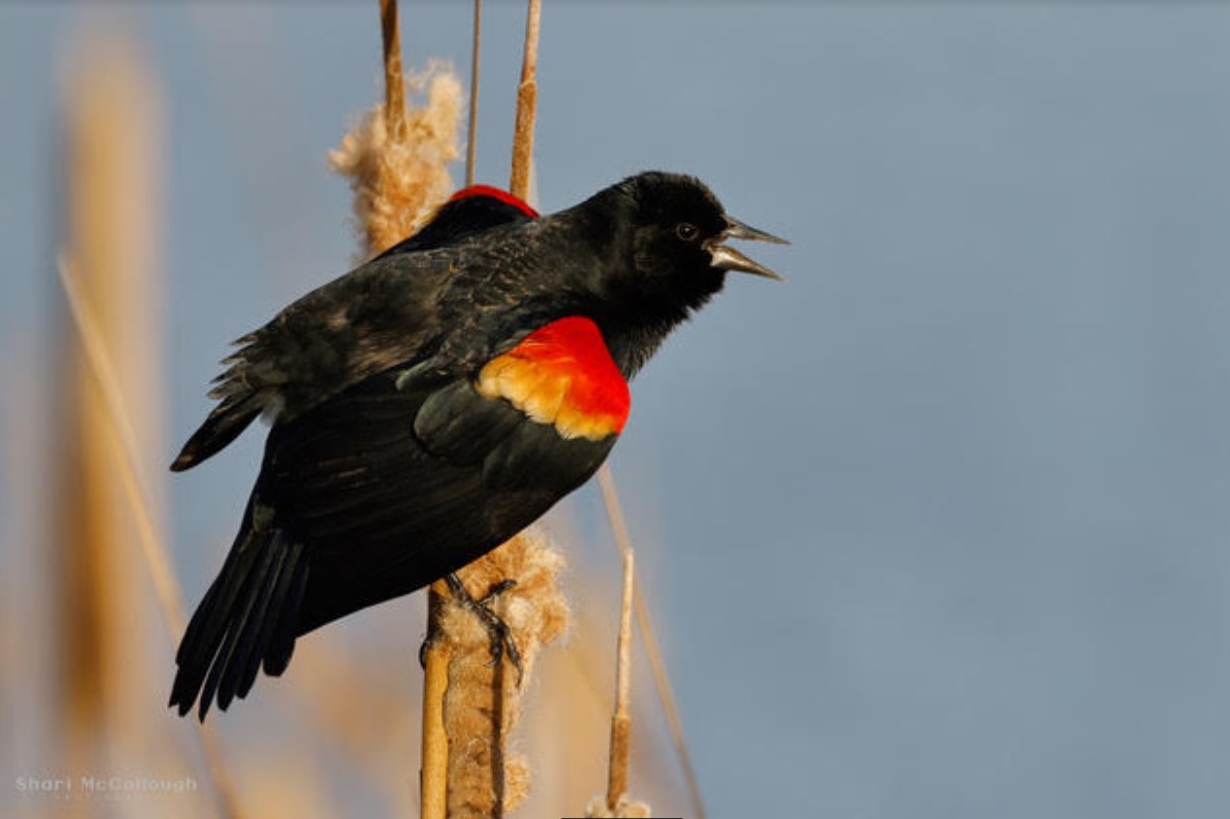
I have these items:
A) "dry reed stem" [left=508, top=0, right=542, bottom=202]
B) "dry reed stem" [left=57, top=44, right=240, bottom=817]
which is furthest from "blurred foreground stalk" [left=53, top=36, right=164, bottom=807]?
"dry reed stem" [left=508, top=0, right=542, bottom=202]

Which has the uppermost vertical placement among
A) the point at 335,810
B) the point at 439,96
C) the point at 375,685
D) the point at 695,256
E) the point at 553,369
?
the point at 439,96

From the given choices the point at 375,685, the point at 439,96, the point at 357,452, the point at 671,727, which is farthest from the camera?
the point at 375,685

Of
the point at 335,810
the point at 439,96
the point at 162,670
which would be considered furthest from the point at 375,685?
the point at 439,96

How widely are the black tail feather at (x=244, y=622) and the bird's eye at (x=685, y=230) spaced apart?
1.02 m

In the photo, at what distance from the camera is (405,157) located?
277cm

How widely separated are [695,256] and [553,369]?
0.54 metres

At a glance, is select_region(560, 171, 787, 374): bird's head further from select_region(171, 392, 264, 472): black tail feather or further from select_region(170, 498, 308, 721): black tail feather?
select_region(170, 498, 308, 721): black tail feather

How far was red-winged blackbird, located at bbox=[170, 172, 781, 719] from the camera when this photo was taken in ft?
7.96

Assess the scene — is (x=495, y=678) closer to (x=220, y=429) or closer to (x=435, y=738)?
(x=435, y=738)

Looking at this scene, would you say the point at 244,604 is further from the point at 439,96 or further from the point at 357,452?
the point at 439,96

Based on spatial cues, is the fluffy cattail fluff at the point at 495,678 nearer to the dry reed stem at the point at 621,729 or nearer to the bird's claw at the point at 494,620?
the bird's claw at the point at 494,620

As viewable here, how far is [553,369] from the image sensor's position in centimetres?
266

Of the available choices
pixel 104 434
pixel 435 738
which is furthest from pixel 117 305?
pixel 435 738

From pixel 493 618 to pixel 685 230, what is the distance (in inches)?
36.8
